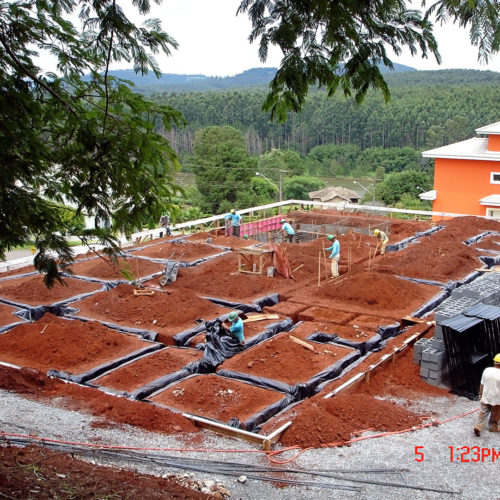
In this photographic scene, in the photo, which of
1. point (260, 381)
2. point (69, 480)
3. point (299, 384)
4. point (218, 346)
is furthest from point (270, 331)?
point (69, 480)

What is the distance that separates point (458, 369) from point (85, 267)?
10.7 metres

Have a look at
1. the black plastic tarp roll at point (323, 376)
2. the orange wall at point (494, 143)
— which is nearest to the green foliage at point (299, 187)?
the orange wall at point (494, 143)

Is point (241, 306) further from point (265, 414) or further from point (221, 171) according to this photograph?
point (221, 171)

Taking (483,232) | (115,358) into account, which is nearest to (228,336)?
(115,358)

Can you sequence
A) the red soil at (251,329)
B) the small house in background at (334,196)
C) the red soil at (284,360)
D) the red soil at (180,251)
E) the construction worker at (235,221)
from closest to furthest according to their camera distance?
1. the red soil at (284,360)
2. the red soil at (251,329)
3. the red soil at (180,251)
4. the construction worker at (235,221)
5. the small house in background at (334,196)

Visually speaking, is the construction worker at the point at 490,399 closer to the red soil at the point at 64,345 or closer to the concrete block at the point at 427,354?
the concrete block at the point at 427,354

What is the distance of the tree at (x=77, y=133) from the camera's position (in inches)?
199

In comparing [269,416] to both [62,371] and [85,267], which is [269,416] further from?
[85,267]

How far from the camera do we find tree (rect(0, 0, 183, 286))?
5062 mm

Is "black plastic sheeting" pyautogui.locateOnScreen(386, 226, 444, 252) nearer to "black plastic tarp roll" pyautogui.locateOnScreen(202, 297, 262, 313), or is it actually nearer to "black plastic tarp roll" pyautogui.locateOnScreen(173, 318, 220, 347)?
"black plastic tarp roll" pyautogui.locateOnScreen(202, 297, 262, 313)

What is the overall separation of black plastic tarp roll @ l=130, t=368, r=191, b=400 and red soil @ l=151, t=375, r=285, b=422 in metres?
0.23

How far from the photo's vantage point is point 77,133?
521 centimetres

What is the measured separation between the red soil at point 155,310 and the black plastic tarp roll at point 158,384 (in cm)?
183

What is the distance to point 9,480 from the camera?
541 cm
